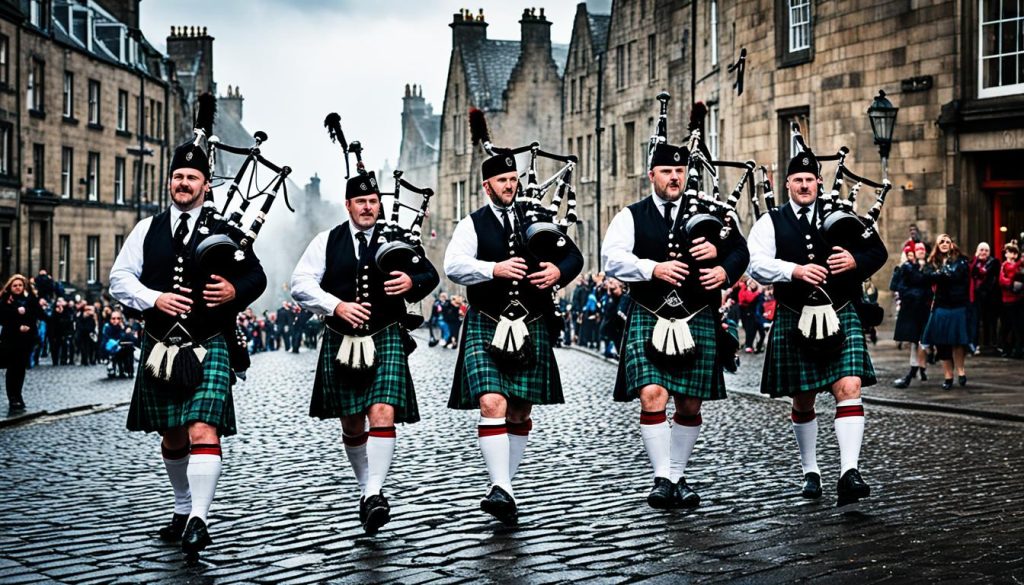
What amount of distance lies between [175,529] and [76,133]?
42.9 meters

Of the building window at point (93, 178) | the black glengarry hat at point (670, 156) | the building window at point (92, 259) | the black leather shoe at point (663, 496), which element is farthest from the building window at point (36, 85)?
the black leather shoe at point (663, 496)

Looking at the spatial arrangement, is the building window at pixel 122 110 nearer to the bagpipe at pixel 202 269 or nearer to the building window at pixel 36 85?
the building window at pixel 36 85

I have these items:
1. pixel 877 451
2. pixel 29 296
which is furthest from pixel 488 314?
pixel 29 296

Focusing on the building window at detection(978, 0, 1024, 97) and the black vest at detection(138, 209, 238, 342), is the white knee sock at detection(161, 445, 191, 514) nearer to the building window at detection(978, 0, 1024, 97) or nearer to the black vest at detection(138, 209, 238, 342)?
the black vest at detection(138, 209, 238, 342)

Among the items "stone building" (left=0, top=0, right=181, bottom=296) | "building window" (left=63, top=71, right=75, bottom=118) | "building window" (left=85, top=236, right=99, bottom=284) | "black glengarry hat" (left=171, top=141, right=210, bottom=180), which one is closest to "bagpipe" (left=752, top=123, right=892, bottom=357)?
"black glengarry hat" (left=171, top=141, right=210, bottom=180)

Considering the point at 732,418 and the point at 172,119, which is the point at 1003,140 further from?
the point at 172,119

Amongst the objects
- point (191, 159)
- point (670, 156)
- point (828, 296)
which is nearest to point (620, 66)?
point (670, 156)

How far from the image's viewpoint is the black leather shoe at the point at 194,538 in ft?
23.0

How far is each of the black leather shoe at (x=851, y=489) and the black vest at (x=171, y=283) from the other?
10.9 ft

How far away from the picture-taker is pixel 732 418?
14.6 meters

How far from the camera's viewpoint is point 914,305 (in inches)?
725

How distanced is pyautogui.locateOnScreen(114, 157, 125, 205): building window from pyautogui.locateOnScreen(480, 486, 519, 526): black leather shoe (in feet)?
153

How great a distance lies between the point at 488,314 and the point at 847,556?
2.43 metres

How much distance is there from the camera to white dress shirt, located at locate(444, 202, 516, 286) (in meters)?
8.15
